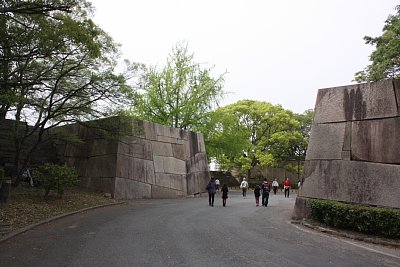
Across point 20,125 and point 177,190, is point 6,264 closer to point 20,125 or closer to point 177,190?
point 20,125

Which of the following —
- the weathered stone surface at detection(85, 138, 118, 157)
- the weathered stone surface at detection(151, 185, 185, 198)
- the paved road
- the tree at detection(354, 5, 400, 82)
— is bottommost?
the weathered stone surface at detection(151, 185, 185, 198)

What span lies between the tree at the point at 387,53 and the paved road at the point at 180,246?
10504 mm

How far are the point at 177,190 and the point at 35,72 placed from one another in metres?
11.9

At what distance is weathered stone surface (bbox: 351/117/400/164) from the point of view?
10.7 m

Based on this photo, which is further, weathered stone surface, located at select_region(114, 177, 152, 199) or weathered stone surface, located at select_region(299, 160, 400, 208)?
weathered stone surface, located at select_region(114, 177, 152, 199)

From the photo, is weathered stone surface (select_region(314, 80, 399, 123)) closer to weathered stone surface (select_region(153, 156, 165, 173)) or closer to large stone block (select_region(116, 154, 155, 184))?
large stone block (select_region(116, 154, 155, 184))

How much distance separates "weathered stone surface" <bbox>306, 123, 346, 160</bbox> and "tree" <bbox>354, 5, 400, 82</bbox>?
5.85 meters

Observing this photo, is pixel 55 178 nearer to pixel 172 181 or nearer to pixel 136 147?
pixel 136 147

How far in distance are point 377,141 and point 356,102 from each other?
1624 millimetres

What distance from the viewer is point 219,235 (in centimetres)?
886

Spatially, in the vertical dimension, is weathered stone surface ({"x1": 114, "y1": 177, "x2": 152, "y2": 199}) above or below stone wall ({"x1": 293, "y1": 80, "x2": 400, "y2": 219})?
below

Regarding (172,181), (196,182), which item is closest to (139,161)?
(172,181)

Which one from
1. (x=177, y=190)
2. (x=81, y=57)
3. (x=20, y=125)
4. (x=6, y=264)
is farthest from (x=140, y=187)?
(x=6, y=264)

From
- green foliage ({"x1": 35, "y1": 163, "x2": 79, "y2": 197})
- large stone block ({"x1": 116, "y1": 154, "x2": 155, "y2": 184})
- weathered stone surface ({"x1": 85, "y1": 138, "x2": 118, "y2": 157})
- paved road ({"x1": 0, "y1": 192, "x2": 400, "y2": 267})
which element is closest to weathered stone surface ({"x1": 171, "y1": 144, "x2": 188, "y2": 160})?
large stone block ({"x1": 116, "y1": 154, "x2": 155, "y2": 184})
